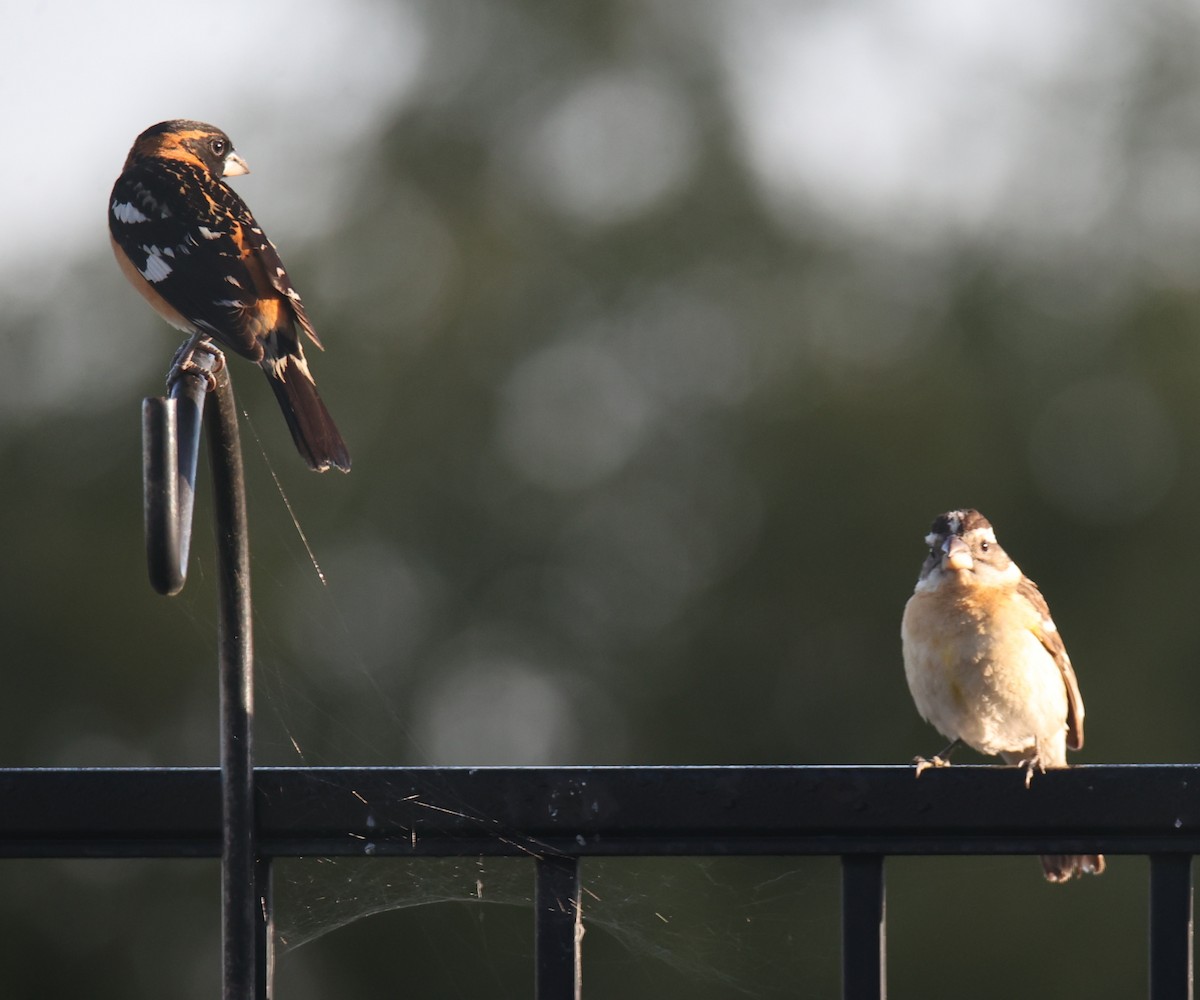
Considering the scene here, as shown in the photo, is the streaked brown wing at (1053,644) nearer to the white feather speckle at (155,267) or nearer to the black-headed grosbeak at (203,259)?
the black-headed grosbeak at (203,259)

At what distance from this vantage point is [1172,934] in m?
1.93

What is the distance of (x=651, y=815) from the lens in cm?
194

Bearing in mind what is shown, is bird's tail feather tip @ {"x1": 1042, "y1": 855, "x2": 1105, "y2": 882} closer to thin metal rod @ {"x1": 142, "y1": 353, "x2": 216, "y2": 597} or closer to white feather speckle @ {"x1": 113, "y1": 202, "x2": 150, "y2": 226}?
thin metal rod @ {"x1": 142, "y1": 353, "x2": 216, "y2": 597}

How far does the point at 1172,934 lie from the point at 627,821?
68 cm

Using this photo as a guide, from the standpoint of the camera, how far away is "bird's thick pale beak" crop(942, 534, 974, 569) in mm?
4883

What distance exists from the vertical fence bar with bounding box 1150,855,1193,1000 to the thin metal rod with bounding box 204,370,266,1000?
111 cm

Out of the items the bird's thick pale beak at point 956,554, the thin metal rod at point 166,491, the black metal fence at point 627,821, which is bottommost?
the black metal fence at point 627,821

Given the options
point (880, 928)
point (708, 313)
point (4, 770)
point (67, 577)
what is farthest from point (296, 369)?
point (708, 313)

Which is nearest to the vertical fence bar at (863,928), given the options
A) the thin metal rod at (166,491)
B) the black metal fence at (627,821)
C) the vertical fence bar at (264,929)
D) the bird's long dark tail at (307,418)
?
the black metal fence at (627,821)

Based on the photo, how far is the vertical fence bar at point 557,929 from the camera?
195cm

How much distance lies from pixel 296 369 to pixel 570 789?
2.53m

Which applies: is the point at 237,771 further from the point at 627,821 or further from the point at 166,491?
the point at 627,821

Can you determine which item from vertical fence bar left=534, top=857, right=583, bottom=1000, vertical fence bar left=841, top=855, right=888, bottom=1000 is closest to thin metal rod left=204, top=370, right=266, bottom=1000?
vertical fence bar left=534, top=857, right=583, bottom=1000

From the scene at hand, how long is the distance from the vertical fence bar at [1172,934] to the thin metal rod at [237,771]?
1.11 metres
